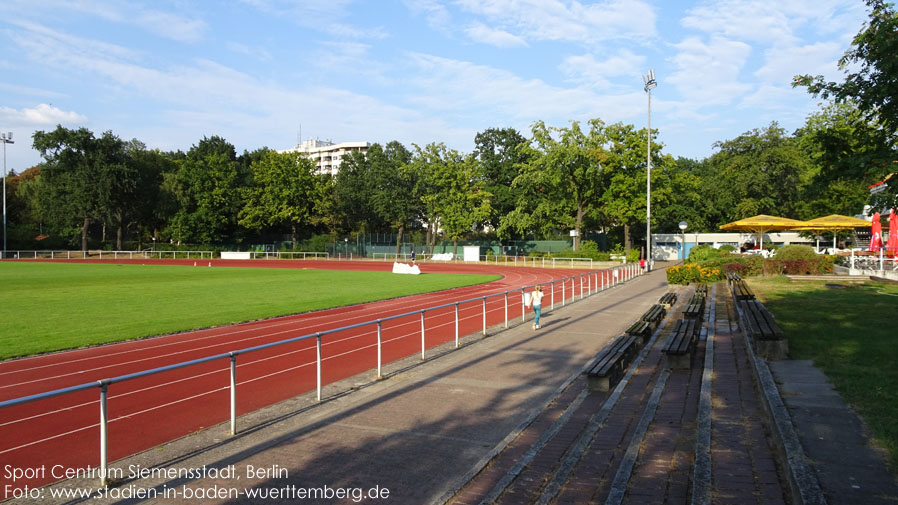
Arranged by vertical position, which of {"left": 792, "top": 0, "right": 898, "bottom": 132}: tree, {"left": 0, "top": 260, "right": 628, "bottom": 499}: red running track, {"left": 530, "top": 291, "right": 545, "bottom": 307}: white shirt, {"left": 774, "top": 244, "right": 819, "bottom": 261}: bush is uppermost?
{"left": 792, "top": 0, "right": 898, "bottom": 132}: tree

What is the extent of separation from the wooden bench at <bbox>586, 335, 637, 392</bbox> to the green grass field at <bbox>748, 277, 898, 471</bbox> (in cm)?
274

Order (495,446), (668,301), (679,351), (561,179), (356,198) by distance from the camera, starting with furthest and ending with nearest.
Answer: (356,198), (561,179), (668,301), (679,351), (495,446)

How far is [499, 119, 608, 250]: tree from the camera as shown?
176 feet

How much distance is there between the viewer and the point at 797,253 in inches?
1228

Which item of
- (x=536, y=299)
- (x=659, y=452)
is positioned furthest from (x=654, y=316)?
(x=659, y=452)

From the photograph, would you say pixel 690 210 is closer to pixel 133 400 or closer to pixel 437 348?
pixel 437 348

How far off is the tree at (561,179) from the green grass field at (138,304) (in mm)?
24244

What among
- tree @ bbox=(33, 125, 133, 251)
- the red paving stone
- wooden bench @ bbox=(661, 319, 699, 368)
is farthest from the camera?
tree @ bbox=(33, 125, 133, 251)

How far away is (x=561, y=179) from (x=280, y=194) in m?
36.8

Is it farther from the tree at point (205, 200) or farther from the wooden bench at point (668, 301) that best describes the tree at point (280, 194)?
the wooden bench at point (668, 301)

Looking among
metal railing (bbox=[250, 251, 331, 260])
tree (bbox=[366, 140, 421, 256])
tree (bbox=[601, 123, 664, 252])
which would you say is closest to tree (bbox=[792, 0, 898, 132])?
tree (bbox=[601, 123, 664, 252])

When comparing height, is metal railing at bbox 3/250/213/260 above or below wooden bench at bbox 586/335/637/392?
above

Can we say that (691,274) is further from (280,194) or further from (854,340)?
(280,194)

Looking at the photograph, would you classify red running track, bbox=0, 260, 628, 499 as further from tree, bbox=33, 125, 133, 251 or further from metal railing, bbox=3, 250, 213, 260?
tree, bbox=33, 125, 133, 251
